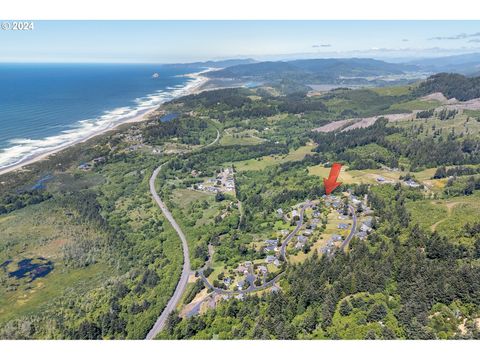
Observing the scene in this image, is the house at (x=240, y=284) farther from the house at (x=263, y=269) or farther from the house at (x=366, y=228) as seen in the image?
the house at (x=366, y=228)

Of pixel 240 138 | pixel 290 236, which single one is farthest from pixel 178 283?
pixel 240 138

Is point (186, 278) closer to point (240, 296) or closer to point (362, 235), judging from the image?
point (240, 296)

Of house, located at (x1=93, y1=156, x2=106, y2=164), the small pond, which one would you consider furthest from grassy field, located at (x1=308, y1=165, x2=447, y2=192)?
the small pond

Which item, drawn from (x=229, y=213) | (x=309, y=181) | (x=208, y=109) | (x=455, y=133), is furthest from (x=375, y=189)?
(x=208, y=109)

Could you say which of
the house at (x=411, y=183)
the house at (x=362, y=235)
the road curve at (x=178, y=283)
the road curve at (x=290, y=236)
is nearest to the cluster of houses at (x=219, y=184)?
the road curve at (x=178, y=283)

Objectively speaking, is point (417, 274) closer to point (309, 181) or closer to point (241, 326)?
point (241, 326)
